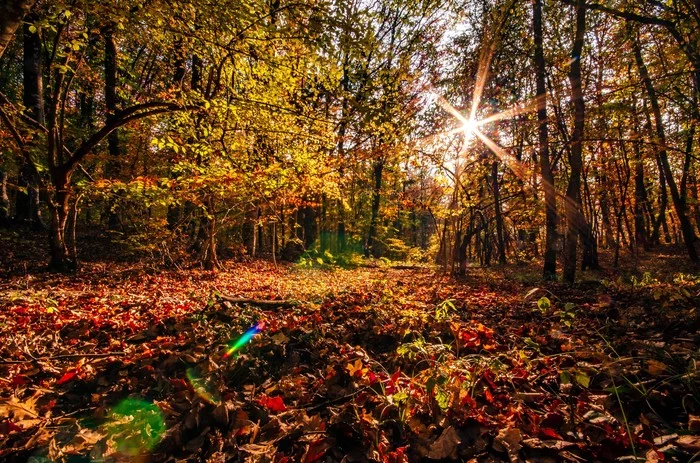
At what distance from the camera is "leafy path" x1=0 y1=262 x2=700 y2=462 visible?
1888 millimetres

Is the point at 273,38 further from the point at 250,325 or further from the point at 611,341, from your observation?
the point at 611,341

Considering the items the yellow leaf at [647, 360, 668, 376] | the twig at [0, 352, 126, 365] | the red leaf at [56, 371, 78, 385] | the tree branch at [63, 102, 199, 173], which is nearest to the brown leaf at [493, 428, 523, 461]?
the yellow leaf at [647, 360, 668, 376]

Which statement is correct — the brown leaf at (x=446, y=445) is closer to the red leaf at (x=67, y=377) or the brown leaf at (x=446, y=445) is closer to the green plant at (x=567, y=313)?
the green plant at (x=567, y=313)

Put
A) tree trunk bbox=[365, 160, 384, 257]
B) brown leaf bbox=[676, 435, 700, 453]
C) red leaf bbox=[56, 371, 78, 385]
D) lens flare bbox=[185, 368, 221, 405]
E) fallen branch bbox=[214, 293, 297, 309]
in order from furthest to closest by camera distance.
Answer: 1. tree trunk bbox=[365, 160, 384, 257]
2. fallen branch bbox=[214, 293, 297, 309]
3. red leaf bbox=[56, 371, 78, 385]
4. lens flare bbox=[185, 368, 221, 405]
5. brown leaf bbox=[676, 435, 700, 453]

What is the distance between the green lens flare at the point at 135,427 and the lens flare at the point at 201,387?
274mm

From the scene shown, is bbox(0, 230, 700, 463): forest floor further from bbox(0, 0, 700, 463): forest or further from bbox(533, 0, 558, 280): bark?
bbox(533, 0, 558, 280): bark

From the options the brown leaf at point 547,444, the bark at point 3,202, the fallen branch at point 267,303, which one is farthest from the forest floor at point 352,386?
the bark at point 3,202

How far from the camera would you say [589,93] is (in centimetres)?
978

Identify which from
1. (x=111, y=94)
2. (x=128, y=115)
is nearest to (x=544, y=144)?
(x=128, y=115)

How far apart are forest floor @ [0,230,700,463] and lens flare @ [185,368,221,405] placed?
20 millimetres

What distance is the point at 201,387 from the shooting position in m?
2.67

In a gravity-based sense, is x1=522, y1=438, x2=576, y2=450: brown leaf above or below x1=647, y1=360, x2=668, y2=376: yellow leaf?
below

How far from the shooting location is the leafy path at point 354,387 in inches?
74.3

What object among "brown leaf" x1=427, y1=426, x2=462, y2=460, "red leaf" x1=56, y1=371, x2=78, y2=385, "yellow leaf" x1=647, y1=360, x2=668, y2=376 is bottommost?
"red leaf" x1=56, y1=371, x2=78, y2=385
